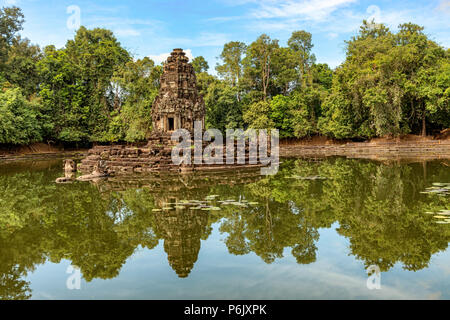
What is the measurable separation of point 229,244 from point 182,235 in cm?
84

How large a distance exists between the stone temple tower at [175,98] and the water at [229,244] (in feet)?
36.9

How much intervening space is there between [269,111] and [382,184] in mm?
24230

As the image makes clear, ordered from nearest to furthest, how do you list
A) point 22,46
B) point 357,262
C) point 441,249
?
point 357,262 → point 441,249 → point 22,46

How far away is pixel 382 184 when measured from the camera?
34.8ft

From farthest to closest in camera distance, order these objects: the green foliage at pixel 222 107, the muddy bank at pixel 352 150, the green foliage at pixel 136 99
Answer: the green foliage at pixel 222 107 < the green foliage at pixel 136 99 < the muddy bank at pixel 352 150

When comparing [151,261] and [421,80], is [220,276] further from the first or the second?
[421,80]

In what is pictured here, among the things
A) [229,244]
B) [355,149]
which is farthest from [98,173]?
[355,149]

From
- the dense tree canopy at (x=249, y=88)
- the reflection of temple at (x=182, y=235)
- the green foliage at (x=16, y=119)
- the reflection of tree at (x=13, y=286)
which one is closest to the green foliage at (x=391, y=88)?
the dense tree canopy at (x=249, y=88)

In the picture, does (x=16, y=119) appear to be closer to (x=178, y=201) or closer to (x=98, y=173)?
(x=98, y=173)

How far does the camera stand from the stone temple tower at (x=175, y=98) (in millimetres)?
20719

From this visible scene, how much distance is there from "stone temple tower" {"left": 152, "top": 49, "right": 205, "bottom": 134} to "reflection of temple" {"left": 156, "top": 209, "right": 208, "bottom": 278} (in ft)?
45.7

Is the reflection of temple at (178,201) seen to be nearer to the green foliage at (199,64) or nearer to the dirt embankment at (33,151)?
the dirt embankment at (33,151)

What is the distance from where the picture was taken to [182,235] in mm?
5871

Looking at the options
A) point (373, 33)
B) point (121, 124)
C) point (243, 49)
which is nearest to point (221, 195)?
point (121, 124)
